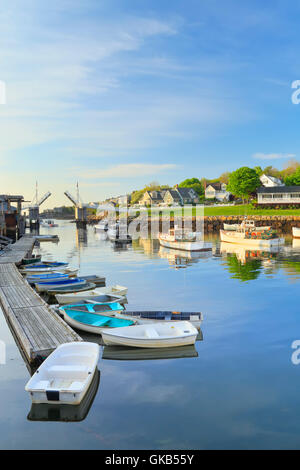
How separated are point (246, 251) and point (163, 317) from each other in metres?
35.7

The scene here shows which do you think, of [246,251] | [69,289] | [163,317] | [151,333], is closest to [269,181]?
[246,251]

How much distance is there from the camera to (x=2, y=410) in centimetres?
1082

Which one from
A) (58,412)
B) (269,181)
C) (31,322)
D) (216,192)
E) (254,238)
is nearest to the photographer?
(58,412)

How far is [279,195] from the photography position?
115m

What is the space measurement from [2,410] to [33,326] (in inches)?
220

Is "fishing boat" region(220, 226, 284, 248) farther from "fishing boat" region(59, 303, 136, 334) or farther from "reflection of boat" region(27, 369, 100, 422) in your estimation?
"reflection of boat" region(27, 369, 100, 422)

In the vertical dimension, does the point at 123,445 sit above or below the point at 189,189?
below

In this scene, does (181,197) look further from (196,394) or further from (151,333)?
(196,394)

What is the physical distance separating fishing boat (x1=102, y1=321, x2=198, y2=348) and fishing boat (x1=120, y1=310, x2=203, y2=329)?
1.09 m

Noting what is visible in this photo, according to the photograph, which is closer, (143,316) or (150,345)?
(150,345)
